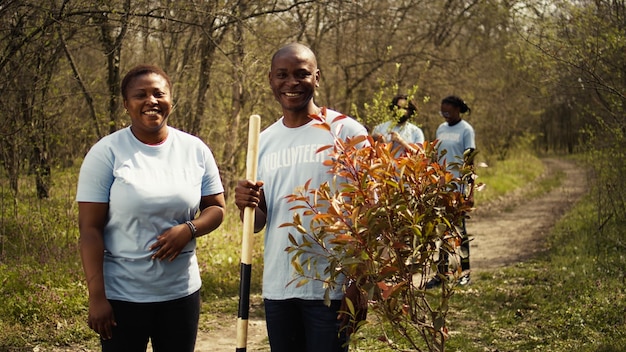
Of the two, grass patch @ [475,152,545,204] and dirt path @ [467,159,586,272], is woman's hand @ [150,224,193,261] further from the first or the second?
grass patch @ [475,152,545,204]

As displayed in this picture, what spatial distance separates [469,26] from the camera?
2098 centimetres

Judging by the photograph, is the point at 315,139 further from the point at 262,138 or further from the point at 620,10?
the point at 620,10

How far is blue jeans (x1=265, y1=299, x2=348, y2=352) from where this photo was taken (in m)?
2.96

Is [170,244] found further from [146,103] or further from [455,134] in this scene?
[455,134]

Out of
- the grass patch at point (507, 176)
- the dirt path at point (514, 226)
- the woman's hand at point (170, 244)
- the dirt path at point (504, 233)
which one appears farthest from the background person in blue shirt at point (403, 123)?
the grass patch at point (507, 176)

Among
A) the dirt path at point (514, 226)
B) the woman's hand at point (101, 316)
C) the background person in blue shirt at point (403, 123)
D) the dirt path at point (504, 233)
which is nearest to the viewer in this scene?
the woman's hand at point (101, 316)

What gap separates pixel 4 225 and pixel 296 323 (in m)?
5.83

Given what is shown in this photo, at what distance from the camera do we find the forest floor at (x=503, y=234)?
20.9 ft

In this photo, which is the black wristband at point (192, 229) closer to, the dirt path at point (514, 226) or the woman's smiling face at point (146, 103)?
the woman's smiling face at point (146, 103)

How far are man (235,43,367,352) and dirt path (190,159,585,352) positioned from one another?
7.78 ft

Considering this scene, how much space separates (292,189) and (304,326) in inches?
23.1

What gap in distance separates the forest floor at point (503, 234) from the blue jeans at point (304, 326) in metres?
2.99

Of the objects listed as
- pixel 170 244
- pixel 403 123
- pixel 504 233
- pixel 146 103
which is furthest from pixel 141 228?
pixel 504 233

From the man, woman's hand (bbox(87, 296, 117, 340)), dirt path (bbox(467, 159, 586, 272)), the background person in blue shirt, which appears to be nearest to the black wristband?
the man
